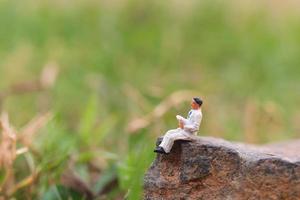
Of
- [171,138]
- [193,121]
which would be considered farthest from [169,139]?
[193,121]

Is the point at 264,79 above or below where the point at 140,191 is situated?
above

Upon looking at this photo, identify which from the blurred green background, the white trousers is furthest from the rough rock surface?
the blurred green background

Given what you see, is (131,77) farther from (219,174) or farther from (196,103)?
(219,174)

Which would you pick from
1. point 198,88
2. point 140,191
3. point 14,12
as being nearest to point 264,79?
point 198,88

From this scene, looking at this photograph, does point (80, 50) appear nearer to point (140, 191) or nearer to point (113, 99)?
point (113, 99)

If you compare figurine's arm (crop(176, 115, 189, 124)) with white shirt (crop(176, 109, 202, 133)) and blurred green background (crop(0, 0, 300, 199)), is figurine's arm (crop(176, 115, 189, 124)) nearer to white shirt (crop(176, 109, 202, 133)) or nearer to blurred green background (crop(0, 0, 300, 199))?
white shirt (crop(176, 109, 202, 133))
